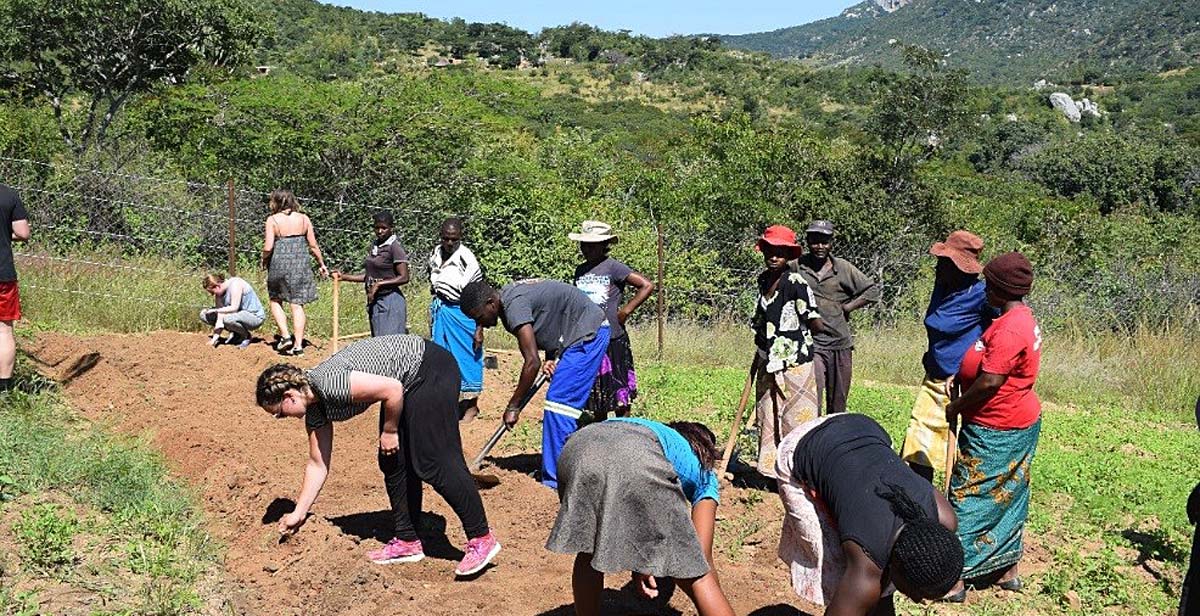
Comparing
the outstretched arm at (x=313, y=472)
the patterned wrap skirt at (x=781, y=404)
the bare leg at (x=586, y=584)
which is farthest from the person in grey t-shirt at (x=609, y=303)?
the bare leg at (x=586, y=584)

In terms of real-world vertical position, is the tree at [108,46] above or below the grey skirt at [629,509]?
above

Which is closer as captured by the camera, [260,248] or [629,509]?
[629,509]

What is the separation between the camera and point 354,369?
4.85 meters

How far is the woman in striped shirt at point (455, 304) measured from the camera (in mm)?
7984

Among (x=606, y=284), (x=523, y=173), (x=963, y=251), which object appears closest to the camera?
(x=963, y=251)

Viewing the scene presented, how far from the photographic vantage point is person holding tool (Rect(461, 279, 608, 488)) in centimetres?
603

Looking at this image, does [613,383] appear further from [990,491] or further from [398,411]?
[990,491]

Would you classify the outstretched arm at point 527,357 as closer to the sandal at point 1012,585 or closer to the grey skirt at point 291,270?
the sandal at point 1012,585

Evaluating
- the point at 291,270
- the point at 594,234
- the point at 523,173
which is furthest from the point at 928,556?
the point at 523,173

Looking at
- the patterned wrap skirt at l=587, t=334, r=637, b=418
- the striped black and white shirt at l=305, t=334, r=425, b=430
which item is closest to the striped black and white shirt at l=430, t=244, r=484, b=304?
the patterned wrap skirt at l=587, t=334, r=637, b=418

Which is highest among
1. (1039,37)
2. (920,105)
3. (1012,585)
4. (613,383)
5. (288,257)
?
(1039,37)

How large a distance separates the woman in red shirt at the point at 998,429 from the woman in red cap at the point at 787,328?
1.32 metres

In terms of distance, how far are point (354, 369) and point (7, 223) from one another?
13.0 feet

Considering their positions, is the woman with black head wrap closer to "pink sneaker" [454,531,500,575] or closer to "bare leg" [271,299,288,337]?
"pink sneaker" [454,531,500,575]
